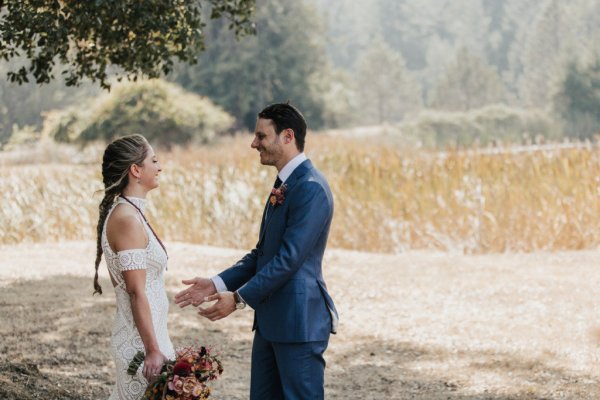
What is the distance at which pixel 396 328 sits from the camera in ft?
27.3

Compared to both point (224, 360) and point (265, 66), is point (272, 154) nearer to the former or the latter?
point (224, 360)

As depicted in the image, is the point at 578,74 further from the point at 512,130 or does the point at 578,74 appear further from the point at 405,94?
the point at 405,94

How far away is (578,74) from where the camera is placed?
52.0 m

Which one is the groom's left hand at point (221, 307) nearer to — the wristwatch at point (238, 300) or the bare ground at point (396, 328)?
the wristwatch at point (238, 300)

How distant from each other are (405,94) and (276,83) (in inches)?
857

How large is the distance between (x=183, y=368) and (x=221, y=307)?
331mm

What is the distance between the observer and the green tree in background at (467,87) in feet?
196

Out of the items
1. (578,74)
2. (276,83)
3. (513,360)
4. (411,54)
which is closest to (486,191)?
(513,360)

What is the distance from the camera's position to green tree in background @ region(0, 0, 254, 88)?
6.18m

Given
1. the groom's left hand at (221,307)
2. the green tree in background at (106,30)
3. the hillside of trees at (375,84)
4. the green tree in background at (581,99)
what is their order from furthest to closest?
the green tree in background at (581,99)
the hillside of trees at (375,84)
the green tree in background at (106,30)
the groom's left hand at (221,307)

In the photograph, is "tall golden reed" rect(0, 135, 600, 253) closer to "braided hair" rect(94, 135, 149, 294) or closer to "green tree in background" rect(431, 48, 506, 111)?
"braided hair" rect(94, 135, 149, 294)

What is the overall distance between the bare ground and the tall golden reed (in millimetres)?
682

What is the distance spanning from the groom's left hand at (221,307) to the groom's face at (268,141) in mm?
555

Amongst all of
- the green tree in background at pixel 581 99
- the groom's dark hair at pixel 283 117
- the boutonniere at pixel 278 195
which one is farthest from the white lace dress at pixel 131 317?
the green tree in background at pixel 581 99
